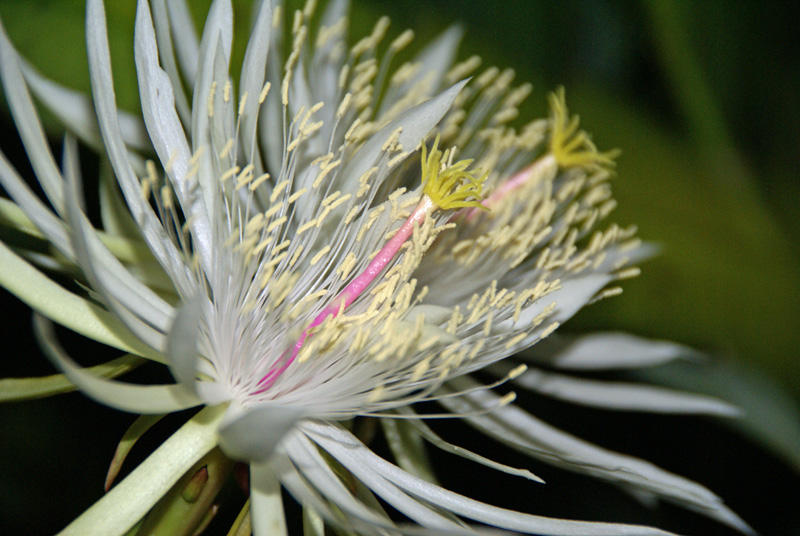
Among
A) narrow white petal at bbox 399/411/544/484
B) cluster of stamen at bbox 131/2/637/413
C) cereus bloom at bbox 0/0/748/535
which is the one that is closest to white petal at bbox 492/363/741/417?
cereus bloom at bbox 0/0/748/535

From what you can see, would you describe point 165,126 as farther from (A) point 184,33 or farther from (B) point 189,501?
(B) point 189,501

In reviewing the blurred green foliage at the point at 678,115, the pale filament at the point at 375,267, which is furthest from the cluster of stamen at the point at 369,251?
the blurred green foliage at the point at 678,115

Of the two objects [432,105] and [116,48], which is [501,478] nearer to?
[432,105]

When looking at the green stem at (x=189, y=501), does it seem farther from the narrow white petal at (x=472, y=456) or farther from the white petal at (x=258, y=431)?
the narrow white petal at (x=472, y=456)

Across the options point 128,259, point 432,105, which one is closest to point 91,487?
point 128,259

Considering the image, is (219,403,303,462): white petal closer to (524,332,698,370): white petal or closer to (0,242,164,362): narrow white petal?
(0,242,164,362): narrow white petal

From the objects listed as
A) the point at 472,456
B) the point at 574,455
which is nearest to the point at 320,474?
the point at 472,456
